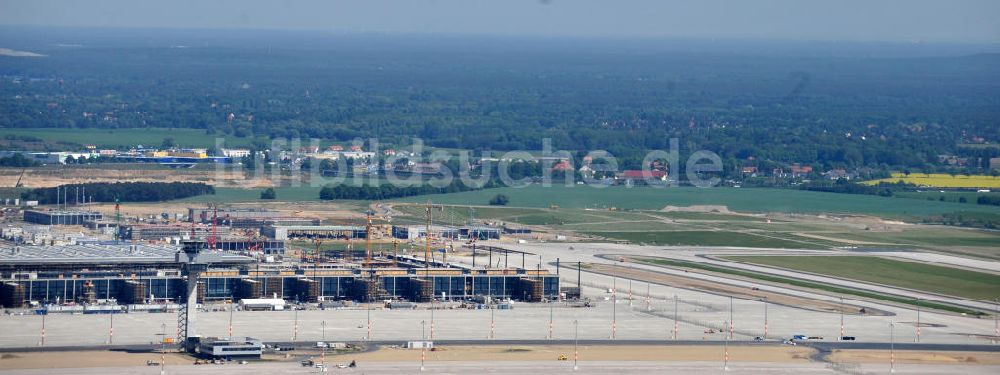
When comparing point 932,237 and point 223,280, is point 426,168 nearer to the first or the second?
point 932,237

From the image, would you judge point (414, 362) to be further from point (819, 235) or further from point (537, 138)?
point (537, 138)

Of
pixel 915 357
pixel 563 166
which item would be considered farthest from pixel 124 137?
pixel 915 357

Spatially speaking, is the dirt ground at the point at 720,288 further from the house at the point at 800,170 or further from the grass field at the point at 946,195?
the house at the point at 800,170

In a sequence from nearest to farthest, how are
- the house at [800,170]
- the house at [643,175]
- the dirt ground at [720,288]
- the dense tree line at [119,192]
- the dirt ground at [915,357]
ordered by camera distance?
the dirt ground at [915,357] < the dirt ground at [720,288] < the dense tree line at [119,192] < the house at [643,175] < the house at [800,170]

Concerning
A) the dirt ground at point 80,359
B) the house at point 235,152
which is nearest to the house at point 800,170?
the house at point 235,152

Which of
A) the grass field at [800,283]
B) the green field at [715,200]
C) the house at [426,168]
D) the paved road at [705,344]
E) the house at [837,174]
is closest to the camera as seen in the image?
the paved road at [705,344]

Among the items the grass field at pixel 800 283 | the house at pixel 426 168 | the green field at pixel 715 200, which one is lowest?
the grass field at pixel 800 283
